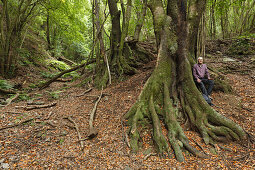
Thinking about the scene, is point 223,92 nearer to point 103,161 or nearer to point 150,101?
point 150,101

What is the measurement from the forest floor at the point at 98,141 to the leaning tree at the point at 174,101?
253 millimetres

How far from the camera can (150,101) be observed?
4.14 m

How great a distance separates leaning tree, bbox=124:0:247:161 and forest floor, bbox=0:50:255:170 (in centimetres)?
25

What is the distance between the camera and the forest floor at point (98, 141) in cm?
279

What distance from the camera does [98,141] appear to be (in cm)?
347

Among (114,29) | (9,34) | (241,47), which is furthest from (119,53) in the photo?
(241,47)

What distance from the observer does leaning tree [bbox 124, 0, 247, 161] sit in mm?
3318

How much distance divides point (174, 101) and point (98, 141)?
8.64ft

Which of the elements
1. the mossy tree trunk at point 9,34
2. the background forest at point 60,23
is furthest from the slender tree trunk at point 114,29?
the mossy tree trunk at point 9,34

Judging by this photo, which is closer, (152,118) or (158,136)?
(158,136)

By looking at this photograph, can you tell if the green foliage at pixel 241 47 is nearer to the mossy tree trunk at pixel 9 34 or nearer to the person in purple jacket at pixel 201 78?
the person in purple jacket at pixel 201 78

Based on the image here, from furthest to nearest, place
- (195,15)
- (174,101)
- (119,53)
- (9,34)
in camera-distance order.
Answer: (119,53)
(9,34)
(195,15)
(174,101)

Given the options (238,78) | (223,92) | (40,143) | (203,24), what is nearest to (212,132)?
(223,92)

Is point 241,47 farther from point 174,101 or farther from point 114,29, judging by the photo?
point 114,29
